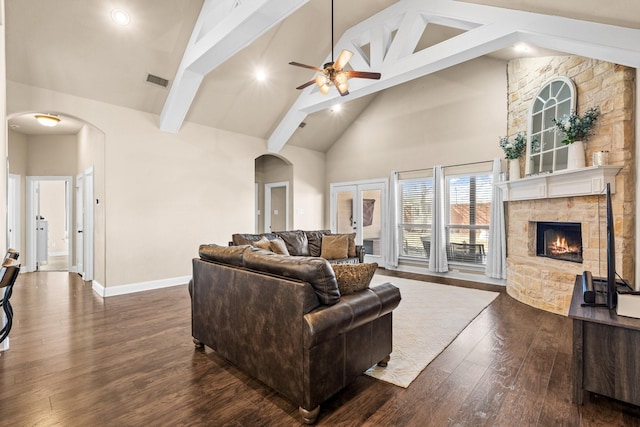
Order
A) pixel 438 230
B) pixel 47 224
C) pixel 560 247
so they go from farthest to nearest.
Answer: pixel 47 224 → pixel 438 230 → pixel 560 247

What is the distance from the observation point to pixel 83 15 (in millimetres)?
3664

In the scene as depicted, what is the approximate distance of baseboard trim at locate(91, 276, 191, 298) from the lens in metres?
4.65

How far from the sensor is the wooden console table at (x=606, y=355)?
187 centimetres

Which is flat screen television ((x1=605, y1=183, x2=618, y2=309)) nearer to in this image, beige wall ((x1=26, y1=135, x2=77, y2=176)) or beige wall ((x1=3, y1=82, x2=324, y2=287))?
beige wall ((x1=3, y1=82, x2=324, y2=287))

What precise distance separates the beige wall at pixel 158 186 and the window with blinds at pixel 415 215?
3317mm

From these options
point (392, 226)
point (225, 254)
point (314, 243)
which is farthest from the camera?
point (392, 226)

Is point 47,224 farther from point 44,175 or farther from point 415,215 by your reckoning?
point 415,215

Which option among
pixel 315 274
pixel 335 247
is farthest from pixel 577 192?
pixel 315 274

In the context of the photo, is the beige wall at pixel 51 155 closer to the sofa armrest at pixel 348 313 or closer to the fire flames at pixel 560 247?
the sofa armrest at pixel 348 313

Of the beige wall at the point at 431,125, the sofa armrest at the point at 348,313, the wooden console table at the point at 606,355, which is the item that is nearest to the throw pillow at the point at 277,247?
the sofa armrest at the point at 348,313

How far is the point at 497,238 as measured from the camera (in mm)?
5277

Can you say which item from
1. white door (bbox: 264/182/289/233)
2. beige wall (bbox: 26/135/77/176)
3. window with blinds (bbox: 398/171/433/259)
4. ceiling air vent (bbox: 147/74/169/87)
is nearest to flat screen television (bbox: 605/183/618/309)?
window with blinds (bbox: 398/171/433/259)

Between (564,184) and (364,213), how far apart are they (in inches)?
165

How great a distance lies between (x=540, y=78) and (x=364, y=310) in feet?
15.3
